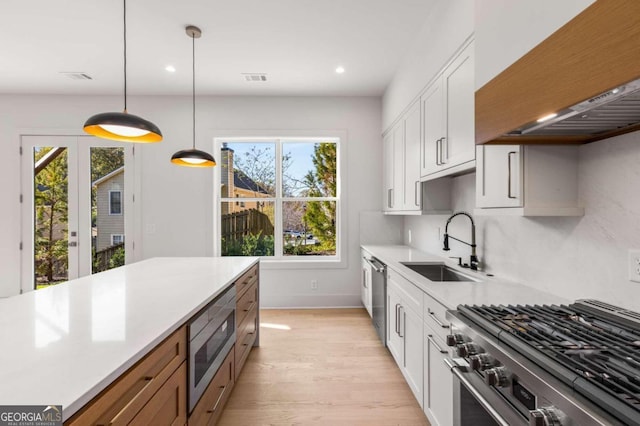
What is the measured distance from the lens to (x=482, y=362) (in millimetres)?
1057

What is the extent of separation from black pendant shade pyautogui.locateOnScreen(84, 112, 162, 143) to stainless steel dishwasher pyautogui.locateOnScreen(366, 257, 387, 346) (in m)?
2.20

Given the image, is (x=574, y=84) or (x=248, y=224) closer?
(x=574, y=84)

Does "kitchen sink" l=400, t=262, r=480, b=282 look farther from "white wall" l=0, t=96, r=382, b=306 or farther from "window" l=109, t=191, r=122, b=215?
"window" l=109, t=191, r=122, b=215

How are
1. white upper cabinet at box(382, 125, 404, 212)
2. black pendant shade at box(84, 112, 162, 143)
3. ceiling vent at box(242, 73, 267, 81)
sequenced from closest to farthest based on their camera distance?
black pendant shade at box(84, 112, 162, 143)
white upper cabinet at box(382, 125, 404, 212)
ceiling vent at box(242, 73, 267, 81)

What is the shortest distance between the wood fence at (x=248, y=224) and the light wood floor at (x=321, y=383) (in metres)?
1.48

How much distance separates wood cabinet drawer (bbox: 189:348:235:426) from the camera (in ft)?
5.08

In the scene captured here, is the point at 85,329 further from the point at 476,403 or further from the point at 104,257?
the point at 104,257

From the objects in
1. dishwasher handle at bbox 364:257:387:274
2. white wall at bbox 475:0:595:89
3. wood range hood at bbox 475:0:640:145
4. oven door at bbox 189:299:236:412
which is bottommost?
oven door at bbox 189:299:236:412

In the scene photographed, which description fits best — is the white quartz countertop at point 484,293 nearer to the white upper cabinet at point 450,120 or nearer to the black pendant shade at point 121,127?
the white upper cabinet at point 450,120

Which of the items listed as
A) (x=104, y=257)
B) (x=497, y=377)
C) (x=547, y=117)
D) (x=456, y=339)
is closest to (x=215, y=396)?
(x=456, y=339)

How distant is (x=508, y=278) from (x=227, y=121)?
12.7 feet

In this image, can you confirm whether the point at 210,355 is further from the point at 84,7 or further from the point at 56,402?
the point at 84,7

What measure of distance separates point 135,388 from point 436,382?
148 centimetres

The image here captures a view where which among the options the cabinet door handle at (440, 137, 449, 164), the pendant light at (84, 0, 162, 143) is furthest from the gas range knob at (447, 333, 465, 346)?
the pendant light at (84, 0, 162, 143)
